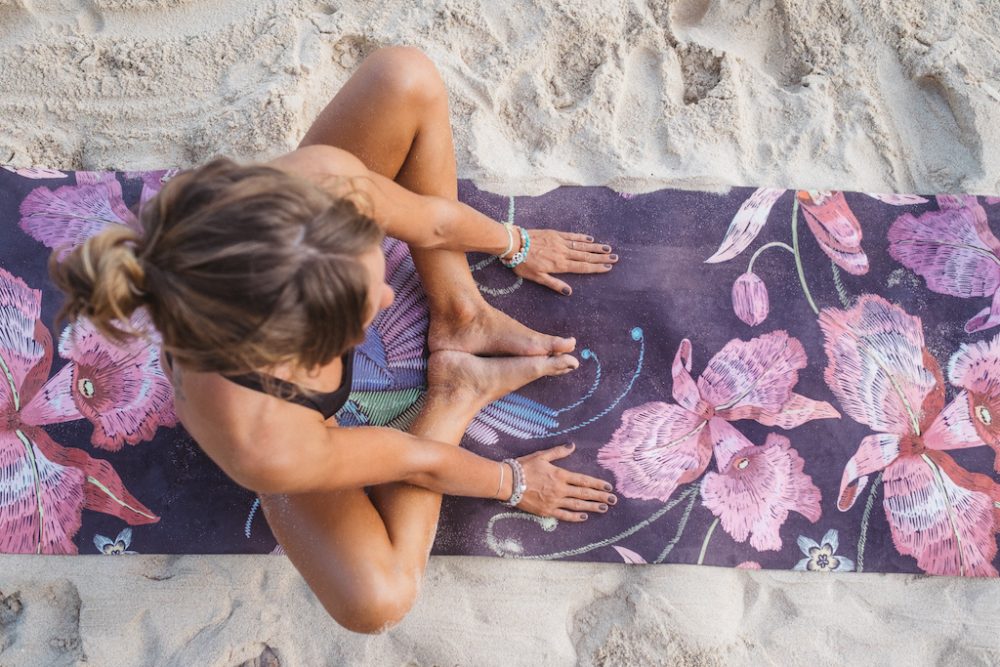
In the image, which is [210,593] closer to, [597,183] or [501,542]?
[501,542]

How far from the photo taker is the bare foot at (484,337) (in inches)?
59.3

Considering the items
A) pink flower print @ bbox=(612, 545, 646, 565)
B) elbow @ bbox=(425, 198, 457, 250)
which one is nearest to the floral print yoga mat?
pink flower print @ bbox=(612, 545, 646, 565)

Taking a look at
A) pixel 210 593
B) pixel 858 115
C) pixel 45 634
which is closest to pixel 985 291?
pixel 858 115

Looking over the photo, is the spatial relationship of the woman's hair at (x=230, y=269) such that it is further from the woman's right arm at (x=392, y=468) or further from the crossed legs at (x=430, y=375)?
the crossed legs at (x=430, y=375)

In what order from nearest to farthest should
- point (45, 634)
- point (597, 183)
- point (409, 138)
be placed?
point (409, 138), point (45, 634), point (597, 183)

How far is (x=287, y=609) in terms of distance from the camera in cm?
142

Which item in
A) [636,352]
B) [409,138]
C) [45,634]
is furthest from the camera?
[636,352]

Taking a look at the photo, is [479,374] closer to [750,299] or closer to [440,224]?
[440,224]

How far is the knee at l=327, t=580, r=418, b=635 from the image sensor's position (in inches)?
47.8

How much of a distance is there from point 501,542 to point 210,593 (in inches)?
22.6

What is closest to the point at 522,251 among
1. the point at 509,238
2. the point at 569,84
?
the point at 509,238

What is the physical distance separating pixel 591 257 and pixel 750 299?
0.35m

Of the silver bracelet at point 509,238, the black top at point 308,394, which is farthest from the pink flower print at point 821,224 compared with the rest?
the black top at point 308,394

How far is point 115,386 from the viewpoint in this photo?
1502 mm
